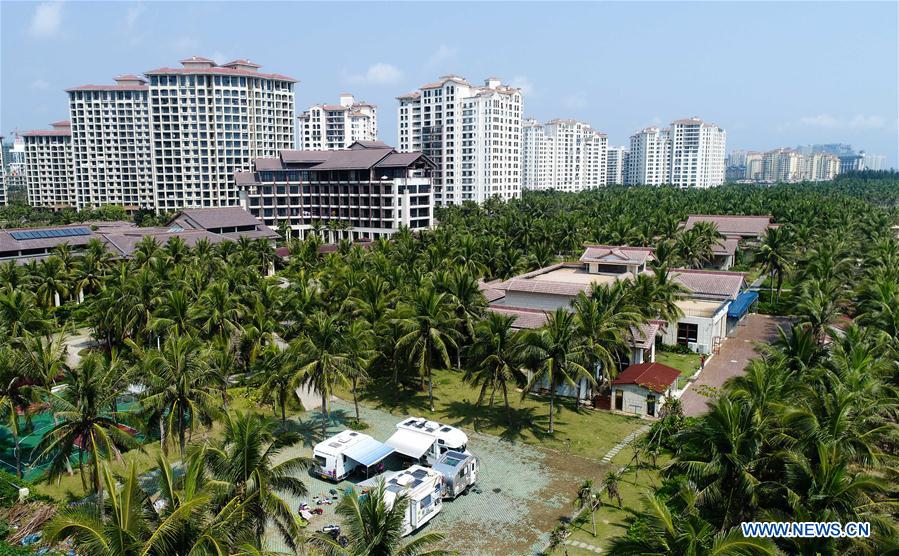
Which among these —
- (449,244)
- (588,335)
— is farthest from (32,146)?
(588,335)

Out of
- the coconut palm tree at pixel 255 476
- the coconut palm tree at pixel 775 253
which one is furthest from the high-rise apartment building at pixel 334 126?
the coconut palm tree at pixel 255 476

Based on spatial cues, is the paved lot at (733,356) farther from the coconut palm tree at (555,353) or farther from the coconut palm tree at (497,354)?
the coconut palm tree at (497,354)

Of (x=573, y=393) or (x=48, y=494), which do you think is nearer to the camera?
(x=48, y=494)

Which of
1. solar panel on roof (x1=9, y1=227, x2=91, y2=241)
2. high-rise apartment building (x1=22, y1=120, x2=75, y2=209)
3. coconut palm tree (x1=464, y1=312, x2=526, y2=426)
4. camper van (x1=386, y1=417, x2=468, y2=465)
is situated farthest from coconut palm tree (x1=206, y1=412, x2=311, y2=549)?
high-rise apartment building (x1=22, y1=120, x2=75, y2=209)

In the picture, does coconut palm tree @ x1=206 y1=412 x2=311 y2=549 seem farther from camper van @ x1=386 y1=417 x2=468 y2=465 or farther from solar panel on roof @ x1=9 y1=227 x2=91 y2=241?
solar panel on roof @ x1=9 y1=227 x2=91 y2=241

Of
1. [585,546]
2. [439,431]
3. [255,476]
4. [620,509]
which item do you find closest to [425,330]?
[439,431]

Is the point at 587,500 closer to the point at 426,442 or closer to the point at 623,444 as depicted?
the point at 426,442

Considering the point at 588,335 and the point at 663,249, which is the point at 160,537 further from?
the point at 663,249
